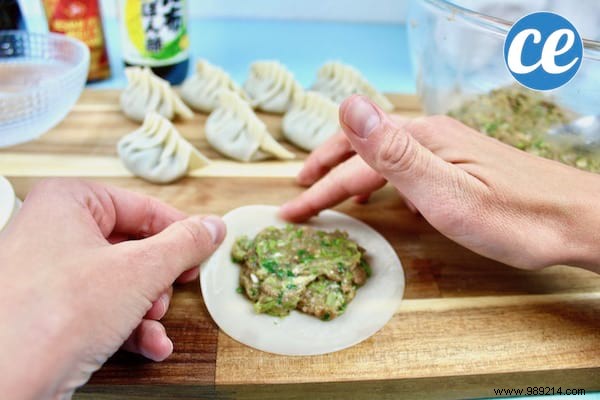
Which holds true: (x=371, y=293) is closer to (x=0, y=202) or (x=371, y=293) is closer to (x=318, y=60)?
(x=0, y=202)

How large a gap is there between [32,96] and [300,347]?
3.89 ft

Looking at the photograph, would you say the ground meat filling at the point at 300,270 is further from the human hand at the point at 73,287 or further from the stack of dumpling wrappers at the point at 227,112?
the stack of dumpling wrappers at the point at 227,112

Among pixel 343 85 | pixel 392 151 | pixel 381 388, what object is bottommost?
pixel 381 388

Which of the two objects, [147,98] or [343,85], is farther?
[343,85]

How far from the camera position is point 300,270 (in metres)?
1.22

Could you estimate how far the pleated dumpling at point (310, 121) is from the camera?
5.96 feet

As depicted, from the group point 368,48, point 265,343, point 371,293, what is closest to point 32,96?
point 265,343

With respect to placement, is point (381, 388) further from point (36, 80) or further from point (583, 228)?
point (36, 80)

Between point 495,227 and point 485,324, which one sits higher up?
point 495,227

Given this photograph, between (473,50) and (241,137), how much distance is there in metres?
0.81

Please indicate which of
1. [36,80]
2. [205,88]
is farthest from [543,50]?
[36,80]

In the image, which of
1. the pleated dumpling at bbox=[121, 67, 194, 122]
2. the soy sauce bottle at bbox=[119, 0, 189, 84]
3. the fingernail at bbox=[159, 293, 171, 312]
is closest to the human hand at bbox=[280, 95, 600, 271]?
the fingernail at bbox=[159, 293, 171, 312]

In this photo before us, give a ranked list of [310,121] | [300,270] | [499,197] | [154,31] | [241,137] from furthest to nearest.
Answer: [154,31]
[310,121]
[241,137]
[300,270]
[499,197]

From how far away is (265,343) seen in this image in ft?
3.60
